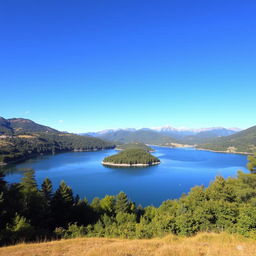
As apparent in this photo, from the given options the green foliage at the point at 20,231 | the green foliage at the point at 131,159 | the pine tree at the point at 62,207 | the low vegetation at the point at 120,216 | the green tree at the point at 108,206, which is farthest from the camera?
the green foliage at the point at 131,159

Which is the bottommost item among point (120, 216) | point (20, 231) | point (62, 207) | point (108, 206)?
point (108, 206)

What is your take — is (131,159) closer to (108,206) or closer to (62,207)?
(108,206)

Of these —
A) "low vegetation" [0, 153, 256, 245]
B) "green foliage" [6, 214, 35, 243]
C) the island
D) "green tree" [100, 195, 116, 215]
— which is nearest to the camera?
"green foliage" [6, 214, 35, 243]

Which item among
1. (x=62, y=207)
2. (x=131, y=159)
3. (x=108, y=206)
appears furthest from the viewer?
(x=131, y=159)

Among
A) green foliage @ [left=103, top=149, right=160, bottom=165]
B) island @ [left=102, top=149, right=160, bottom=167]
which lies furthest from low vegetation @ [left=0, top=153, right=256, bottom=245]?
green foliage @ [left=103, top=149, right=160, bottom=165]

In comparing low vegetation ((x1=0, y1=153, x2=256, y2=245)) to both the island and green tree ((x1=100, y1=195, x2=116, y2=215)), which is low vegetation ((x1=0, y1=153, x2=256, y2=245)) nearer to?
green tree ((x1=100, y1=195, x2=116, y2=215))

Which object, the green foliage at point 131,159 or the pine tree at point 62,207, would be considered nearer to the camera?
the pine tree at point 62,207

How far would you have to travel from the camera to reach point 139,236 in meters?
12.1

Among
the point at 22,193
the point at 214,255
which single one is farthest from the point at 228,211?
the point at 22,193

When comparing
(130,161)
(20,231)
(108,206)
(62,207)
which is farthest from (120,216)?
(130,161)

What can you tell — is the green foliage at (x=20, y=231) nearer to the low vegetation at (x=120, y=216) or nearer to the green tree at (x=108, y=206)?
the low vegetation at (x=120, y=216)

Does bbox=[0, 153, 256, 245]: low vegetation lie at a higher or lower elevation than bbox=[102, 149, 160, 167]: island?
higher

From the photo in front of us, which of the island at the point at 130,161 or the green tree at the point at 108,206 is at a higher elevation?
the green tree at the point at 108,206

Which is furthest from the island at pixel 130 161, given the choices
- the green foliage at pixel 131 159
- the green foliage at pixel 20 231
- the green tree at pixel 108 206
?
the green foliage at pixel 20 231
